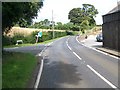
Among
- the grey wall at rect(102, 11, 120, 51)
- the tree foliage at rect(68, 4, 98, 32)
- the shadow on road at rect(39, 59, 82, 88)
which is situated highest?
the tree foliage at rect(68, 4, 98, 32)

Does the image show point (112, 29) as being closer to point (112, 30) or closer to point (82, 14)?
point (112, 30)

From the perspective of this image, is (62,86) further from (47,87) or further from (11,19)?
(11,19)

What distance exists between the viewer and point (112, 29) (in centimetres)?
3569

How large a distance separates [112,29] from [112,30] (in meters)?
0.13

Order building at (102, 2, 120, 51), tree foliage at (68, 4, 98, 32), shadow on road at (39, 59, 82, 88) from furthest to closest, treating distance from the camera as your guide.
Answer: tree foliage at (68, 4, 98, 32) < building at (102, 2, 120, 51) < shadow on road at (39, 59, 82, 88)

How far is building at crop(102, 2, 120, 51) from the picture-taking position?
3303cm

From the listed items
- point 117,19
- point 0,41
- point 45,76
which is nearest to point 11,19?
point 0,41

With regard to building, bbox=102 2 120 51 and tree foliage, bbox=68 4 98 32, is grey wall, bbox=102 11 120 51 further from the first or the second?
tree foliage, bbox=68 4 98 32

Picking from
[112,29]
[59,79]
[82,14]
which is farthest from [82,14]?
[59,79]

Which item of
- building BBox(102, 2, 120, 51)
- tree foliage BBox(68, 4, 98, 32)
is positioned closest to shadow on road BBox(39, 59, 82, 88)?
building BBox(102, 2, 120, 51)

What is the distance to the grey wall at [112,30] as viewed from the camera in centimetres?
3306

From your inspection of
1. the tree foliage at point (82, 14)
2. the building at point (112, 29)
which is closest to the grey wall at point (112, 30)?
the building at point (112, 29)

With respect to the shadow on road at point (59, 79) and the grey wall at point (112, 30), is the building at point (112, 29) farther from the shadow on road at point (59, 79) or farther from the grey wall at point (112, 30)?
the shadow on road at point (59, 79)

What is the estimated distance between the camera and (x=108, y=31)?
125 feet
